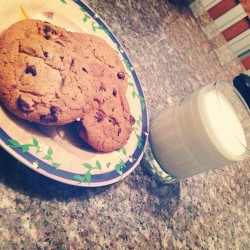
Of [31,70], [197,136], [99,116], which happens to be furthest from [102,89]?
[197,136]

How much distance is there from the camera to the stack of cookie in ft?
1.67

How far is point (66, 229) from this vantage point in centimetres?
57

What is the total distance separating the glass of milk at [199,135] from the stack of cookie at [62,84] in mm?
173

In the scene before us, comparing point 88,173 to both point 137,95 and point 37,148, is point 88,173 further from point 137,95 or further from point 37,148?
point 137,95

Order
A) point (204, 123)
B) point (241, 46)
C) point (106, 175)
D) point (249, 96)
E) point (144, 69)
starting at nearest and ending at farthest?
point (106, 175)
point (204, 123)
point (144, 69)
point (249, 96)
point (241, 46)

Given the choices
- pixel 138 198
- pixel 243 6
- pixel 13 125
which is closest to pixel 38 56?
pixel 13 125

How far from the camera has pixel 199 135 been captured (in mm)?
750

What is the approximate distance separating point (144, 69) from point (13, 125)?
60 centimetres

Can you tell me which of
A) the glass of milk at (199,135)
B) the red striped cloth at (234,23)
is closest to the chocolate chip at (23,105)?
the glass of milk at (199,135)

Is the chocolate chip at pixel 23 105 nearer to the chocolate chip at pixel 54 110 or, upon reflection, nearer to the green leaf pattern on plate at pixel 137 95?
the chocolate chip at pixel 54 110

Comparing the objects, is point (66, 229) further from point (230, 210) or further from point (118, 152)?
point (230, 210)

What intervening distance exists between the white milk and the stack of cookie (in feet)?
0.57

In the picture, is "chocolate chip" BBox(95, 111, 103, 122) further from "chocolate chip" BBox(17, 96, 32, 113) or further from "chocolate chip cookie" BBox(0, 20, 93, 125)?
"chocolate chip" BBox(17, 96, 32, 113)

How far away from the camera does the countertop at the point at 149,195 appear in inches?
21.2
